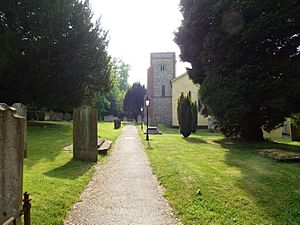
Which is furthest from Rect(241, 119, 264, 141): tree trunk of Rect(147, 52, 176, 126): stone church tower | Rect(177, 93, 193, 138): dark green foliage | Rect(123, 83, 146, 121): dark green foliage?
Rect(123, 83, 146, 121): dark green foliage

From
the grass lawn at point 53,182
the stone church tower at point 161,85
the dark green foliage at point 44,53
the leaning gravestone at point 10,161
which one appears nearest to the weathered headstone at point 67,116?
the stone church tower at point 161,85

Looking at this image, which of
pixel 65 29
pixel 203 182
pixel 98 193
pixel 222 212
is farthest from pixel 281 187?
pixel 65 29

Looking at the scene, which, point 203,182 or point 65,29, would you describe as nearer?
point 203,182

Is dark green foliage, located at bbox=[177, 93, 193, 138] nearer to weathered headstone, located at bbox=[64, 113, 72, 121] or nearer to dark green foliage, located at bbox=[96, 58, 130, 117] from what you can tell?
weathered headstone, located at bbox=[64, 113, 72, 121]

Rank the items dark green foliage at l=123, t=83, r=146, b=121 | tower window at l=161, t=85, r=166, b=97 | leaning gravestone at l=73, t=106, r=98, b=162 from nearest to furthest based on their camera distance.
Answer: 1. leaning gravestone at l=73, t=106, r=98, b=162
2. tower window at l=161, t=85, r=166, b=97
3. dark green foliage at l=123, t=83, r=146, b=121

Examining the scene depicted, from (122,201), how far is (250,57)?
12.7 m

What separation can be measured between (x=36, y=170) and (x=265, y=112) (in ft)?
43.7

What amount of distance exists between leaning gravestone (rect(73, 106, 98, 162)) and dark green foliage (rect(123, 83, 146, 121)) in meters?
58.1

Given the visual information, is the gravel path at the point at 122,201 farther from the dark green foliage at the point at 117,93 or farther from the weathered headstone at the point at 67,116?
the dark green foliage at the point at 117,93

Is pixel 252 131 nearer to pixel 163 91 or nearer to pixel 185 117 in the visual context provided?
pixel 185 117

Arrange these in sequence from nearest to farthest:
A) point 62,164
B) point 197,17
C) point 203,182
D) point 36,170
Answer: point 203,182
point 36,170
point 62,164
point 197,17

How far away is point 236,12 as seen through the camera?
15344mm

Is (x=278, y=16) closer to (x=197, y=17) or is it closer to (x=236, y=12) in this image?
(x=236, y=12)

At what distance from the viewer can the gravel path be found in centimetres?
483
